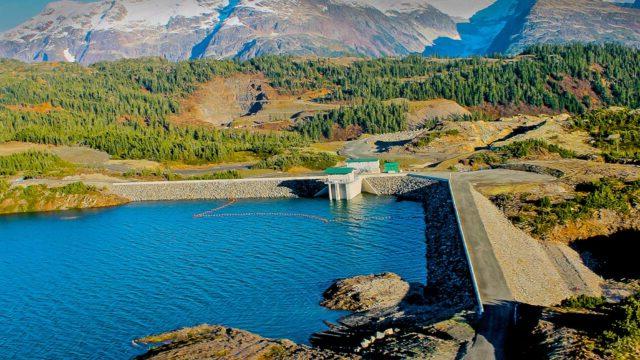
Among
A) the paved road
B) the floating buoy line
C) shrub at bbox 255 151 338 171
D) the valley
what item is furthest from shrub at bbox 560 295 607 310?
shrub at bbox 255 151 338 171

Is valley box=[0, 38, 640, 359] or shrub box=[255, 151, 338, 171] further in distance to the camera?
shrub box=[255, 151, 338, 171]

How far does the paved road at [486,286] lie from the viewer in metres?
35.4

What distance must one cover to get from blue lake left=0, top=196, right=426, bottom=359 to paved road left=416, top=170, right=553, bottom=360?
4872 millimetres

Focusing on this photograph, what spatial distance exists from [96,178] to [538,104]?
123m

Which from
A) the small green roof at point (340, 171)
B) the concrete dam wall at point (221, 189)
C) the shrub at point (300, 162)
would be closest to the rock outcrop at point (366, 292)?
the small green roof at point (340, 171)

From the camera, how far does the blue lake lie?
4631 centimetres

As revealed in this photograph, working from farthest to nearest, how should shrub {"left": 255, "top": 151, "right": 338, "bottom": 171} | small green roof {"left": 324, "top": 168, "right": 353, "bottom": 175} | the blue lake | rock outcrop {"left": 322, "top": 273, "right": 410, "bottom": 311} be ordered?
shrub {"left": 255, "top": 151, "right": 338, "bottom": 171} → small green roof {"left": 324, "top": 168, "right": 353, "bottom": 175} → rock outcrop {"left": 322, "top": 273, "right": 410, "bottom": 311} → the blue lake

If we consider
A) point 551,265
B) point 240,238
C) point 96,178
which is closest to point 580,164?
point 551,265

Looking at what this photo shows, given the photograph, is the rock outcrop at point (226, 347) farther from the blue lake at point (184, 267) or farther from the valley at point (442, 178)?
the blue lake at point (184, 267)

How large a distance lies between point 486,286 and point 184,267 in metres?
28.5

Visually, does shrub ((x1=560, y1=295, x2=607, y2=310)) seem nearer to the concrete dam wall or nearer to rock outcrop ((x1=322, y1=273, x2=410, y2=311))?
rock outcrop ((x1=322, y1=273, x2=410, y2=311))

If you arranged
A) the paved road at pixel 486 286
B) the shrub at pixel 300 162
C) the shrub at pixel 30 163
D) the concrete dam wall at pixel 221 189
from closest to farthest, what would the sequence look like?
1. the paved road at pixel 486 286
2. the concrete dam wall at pixel 221 189
3. the shrub at pixel 300 162
4. the shrub at pixel 30 163

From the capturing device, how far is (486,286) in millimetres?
43875

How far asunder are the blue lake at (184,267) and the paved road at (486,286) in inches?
192
